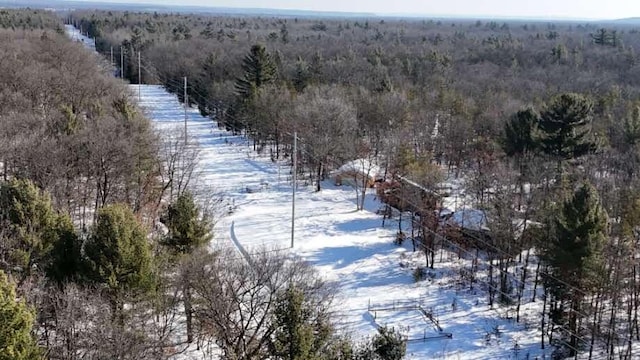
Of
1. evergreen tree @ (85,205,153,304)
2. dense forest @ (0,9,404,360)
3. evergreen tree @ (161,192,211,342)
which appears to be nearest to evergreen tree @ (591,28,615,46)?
dense forest @ (0,9,404,360)

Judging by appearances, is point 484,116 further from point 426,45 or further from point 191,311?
point 426,45

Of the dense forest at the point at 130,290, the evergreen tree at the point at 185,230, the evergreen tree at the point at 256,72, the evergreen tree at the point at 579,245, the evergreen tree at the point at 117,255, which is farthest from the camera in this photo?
the evergreen tree at the point at 256,72

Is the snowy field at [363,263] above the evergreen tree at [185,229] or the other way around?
the other way around

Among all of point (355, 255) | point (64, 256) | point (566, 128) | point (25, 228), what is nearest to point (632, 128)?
→ point (566, 128)

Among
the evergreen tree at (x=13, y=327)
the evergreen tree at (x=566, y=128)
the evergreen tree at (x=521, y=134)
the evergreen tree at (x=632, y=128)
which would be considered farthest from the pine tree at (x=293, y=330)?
the evergreen tree at (x=632, y=128)

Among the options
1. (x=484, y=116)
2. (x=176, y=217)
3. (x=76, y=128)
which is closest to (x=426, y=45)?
(x=484, y=116)

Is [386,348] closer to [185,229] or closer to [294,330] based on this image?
[294,330]

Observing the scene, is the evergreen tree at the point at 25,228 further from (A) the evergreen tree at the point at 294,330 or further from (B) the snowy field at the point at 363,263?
(B) the snowy field at the point at 363,263
